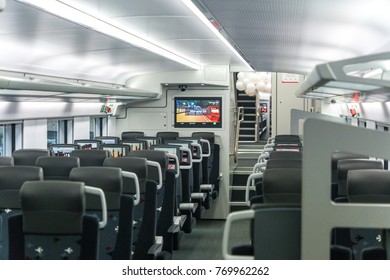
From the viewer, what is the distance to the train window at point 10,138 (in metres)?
10.2

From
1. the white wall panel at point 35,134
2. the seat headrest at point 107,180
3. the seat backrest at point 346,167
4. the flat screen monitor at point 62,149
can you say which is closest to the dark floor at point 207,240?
the flat screen monitor at point 62,149

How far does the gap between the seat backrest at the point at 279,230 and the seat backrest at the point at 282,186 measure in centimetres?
150

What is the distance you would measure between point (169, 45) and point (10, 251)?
5.31m

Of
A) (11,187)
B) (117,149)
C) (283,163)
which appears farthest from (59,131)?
(11,187)

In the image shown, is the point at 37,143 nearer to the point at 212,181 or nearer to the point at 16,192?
the point at 212,181

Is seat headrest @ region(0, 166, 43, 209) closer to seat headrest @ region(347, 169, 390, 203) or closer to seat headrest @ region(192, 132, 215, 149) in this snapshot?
seat headrest @ region(347, 169, 390, 203)

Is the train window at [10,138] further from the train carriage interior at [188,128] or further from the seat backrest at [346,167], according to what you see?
the seat backrest at [346,167]

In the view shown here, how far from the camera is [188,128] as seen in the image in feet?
47.2

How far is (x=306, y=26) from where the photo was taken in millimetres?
6309

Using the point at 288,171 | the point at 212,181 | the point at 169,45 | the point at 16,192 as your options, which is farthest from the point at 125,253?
the point at 212,181

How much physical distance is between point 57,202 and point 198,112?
9583 millimetres

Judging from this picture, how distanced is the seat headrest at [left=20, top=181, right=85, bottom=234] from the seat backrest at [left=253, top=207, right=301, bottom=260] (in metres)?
1.46

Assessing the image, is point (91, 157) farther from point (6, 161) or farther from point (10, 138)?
point (10, 138)

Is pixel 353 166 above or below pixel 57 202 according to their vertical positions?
above
